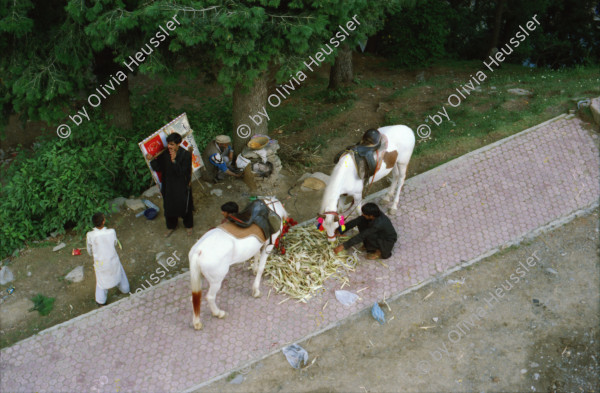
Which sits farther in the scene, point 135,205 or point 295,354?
point 135,205

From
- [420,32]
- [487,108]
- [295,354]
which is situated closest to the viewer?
[295,354]

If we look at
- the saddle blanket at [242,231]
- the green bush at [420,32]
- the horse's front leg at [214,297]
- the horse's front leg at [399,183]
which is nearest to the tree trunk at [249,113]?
the horse's front leg at [399,183]

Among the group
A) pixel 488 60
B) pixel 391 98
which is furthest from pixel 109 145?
pixel 488 60

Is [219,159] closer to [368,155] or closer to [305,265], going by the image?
[305,265]

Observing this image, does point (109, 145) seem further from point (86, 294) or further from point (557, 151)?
point (557, 151)

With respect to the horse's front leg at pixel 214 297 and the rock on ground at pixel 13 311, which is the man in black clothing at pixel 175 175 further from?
the rock on ground at pixel 13 311

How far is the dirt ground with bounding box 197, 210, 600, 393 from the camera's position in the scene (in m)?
5.79

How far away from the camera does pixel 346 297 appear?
22.3 ft

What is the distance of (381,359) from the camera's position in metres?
6.04

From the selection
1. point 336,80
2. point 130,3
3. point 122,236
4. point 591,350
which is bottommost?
point 591,350

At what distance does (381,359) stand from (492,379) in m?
1.42

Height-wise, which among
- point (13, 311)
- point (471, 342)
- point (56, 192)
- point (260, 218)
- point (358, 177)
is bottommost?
point (471, 342)

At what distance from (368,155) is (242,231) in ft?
8.19

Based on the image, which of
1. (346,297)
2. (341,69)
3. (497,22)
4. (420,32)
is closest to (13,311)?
(346,297)
